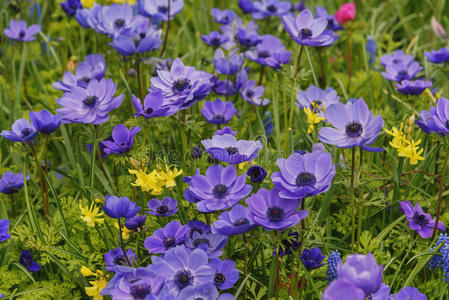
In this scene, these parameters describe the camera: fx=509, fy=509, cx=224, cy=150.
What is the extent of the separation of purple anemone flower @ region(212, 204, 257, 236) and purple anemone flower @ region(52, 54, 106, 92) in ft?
3.39

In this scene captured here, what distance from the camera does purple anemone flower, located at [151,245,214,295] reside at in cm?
131

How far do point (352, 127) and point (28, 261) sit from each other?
123 cm

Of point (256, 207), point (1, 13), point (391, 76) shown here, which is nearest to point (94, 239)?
point (256, 207)

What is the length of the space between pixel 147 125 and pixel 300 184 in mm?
680

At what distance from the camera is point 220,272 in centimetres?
143

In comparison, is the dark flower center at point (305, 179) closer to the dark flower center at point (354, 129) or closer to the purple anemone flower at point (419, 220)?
the dark flower center at point (354, 129)

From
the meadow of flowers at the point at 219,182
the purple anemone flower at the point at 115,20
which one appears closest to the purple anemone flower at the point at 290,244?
the meadow of flowers at the point at 219,182

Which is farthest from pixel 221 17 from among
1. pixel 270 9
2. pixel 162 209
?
pixel 162 209

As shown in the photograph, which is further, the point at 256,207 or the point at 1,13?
the point at 1,13

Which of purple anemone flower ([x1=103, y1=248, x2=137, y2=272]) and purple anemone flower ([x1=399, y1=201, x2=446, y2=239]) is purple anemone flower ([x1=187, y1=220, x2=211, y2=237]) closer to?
purple anemone flower ([x1=103, y1=248, x2=137, y2=272])

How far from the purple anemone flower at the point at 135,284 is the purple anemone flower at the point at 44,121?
71cm

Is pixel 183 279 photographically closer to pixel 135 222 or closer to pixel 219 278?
pixel 219 278

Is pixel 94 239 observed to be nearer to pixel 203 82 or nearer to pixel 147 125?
pixel 147 125

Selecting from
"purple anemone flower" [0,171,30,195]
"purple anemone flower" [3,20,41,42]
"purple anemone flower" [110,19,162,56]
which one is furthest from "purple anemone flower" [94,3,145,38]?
"purple anemone flower" [0,171,30,195]
